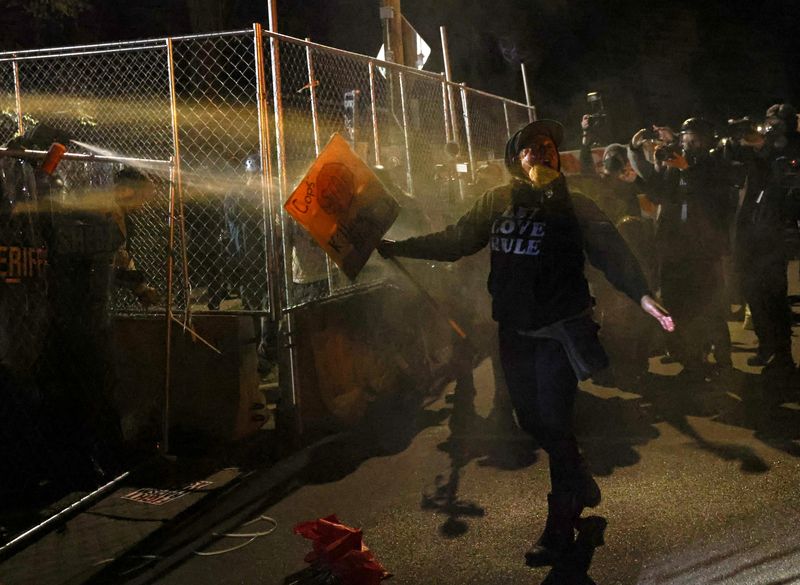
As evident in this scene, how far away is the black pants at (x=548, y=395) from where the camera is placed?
161 inches

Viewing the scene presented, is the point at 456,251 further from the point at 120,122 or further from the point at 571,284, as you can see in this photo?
the point at 120,122

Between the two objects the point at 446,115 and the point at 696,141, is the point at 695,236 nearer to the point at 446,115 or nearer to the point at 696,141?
the point at 696,141

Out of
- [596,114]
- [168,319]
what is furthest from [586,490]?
[596,114]

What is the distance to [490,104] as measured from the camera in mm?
11477

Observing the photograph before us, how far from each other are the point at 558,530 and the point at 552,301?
1.11 m

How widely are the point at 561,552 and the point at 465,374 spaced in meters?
3.76

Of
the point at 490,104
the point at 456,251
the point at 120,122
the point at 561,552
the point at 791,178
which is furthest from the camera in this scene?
the point at 490,104

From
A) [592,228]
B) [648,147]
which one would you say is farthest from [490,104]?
[592,228]

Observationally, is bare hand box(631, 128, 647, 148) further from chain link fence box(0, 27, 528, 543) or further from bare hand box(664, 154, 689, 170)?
chain link fence box(0, 27, 528, 543)

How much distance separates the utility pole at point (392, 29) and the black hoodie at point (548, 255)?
6.58 meters

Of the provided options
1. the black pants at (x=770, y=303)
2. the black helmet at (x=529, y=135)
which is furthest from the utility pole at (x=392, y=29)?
the black helmet at (x=529, y=135)

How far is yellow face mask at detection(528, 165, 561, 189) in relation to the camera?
419cm

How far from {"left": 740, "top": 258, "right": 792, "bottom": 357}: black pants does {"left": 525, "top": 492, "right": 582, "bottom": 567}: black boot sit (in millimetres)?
4290

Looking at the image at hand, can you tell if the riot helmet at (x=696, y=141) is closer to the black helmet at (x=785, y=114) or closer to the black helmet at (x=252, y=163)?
the black helmet at (x=785, y=114)
